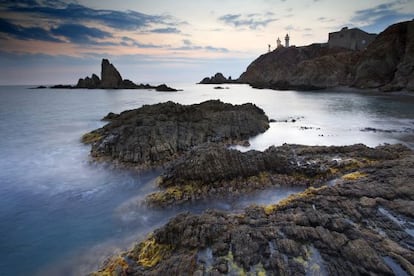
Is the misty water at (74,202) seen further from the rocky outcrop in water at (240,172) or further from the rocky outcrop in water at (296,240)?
the rocky outcrop in water at (296,240)

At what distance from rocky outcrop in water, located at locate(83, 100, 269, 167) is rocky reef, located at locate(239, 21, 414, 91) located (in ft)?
149

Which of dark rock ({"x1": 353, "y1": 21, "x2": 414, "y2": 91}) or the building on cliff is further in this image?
the building on cliff

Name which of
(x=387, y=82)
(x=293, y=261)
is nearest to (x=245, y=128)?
(x=293, y=261)

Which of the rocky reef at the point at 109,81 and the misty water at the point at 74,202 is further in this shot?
the rocky reef at the point at 109,81

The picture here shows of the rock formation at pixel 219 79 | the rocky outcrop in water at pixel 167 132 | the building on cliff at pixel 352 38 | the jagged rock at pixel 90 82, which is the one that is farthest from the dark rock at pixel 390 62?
the jagged rock at pixel 90 82

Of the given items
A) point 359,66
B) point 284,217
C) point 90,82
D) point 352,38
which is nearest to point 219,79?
point 90,82

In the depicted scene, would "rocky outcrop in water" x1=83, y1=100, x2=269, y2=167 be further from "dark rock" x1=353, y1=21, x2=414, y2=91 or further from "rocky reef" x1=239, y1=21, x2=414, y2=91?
"rocky reef" x1=239, y1=21, x2=414, y2=91

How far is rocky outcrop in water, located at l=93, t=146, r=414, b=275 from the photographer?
5516 mm

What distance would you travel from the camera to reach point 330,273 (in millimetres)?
5410

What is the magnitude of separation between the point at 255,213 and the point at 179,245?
7.96ft

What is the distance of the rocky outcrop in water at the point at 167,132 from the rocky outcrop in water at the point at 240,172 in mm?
3404

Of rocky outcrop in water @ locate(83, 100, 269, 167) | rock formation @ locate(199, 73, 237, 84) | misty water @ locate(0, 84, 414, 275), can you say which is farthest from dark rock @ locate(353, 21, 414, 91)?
rock formation @ locate(199, 73, 237, 84)

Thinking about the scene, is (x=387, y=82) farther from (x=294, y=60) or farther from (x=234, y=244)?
(x=234, y=244)

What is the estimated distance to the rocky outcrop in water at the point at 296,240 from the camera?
5516 mm
